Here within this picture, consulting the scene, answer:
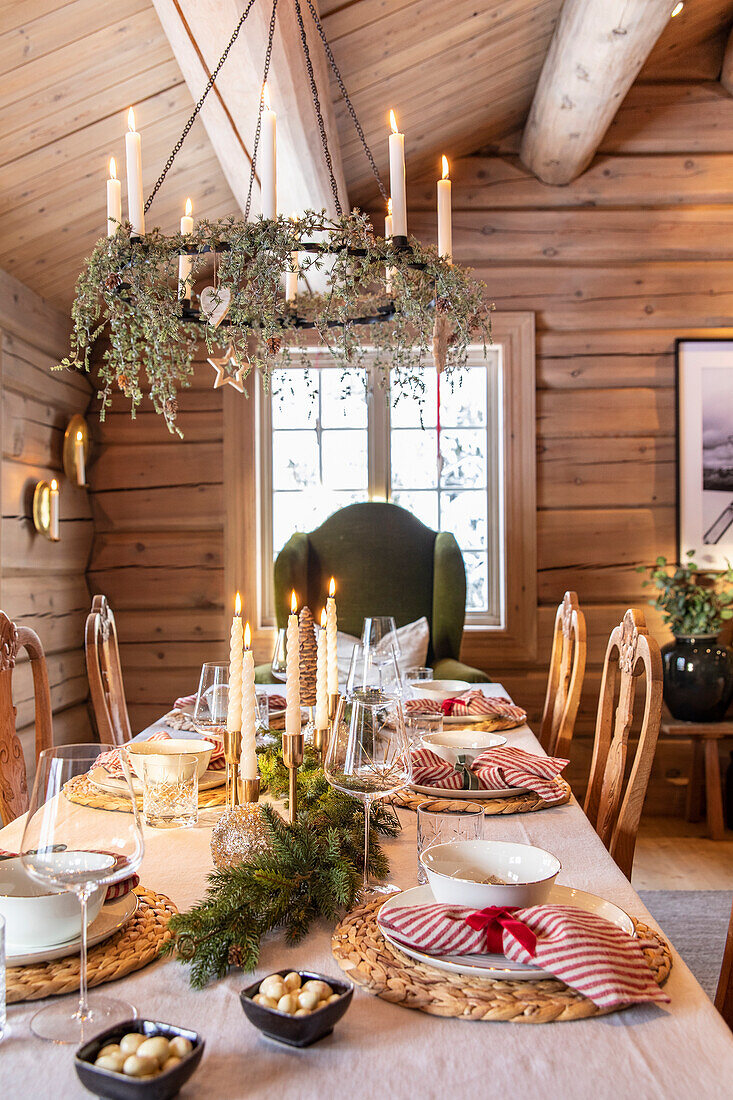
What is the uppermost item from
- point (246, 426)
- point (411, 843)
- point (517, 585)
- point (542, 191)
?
point (542, 191)

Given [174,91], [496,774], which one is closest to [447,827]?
[496,774]

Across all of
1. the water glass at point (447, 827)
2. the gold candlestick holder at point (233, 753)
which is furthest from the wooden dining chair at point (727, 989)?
the gold candlestick holder at point (233, 753)

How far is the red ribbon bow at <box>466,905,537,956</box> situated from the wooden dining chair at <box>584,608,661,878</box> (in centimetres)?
67

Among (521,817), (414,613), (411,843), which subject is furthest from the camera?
(414,613)

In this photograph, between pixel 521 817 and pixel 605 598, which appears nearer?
pixel 521 817

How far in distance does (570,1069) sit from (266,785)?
942 mm

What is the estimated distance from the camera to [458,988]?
84 centimetres

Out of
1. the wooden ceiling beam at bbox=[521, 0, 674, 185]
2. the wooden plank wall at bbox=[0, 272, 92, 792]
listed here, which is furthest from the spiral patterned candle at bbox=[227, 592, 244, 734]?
the wooden ceiling beam at bbox=[521, 0, 674, 185]

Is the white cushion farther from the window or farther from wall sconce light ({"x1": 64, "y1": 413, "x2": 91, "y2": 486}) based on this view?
wall sconce light ({"x1": 64, "y1": 413, "x2": 91, "y2": 486})

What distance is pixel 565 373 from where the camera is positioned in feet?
13.8

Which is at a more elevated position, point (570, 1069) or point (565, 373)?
point (565, 373)

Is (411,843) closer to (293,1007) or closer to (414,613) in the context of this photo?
(293,1007)

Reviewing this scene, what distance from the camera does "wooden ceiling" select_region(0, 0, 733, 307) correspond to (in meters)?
2.54

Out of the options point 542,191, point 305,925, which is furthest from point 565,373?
point 305,925
